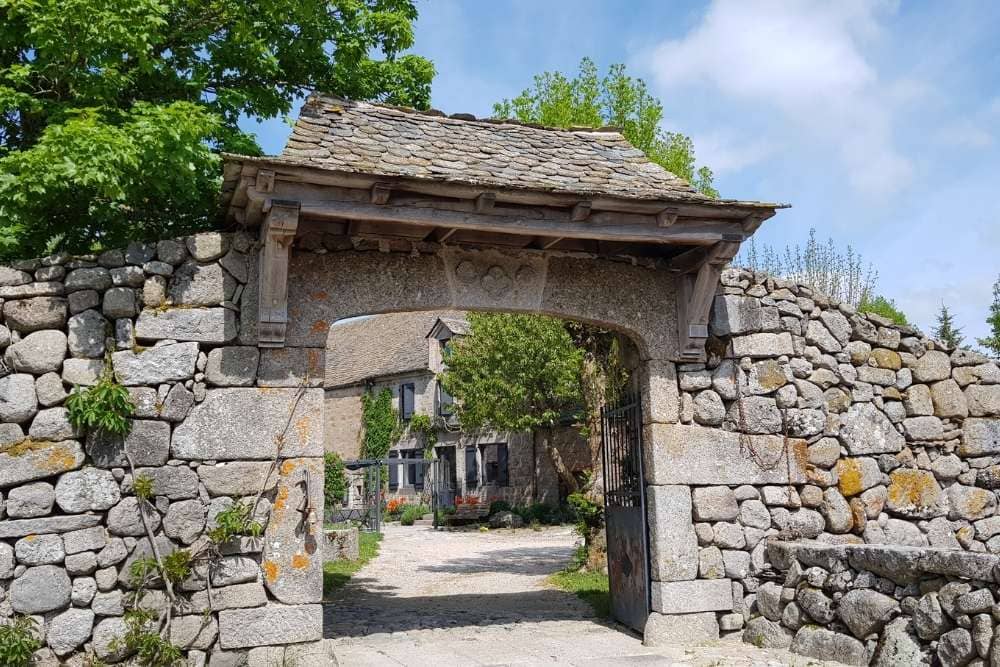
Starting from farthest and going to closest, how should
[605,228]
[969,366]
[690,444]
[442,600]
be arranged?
[442,600]
[969,366]
[690,444]
[605,228]

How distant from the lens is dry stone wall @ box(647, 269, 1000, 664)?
6621mm

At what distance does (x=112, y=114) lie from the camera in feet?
22.7

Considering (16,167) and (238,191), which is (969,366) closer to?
(238,191)

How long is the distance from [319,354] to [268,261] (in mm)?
776

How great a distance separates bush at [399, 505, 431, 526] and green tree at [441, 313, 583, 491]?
5390 mm

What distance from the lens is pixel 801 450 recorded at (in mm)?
6922

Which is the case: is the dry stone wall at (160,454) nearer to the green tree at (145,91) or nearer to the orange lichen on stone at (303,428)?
the orange lichen on stone at (303,428)

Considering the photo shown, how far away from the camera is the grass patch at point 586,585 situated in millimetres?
8258

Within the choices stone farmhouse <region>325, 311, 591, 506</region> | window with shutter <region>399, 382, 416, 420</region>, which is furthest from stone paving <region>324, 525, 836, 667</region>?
window with shutter <region>399, 382, 416, 420</region>

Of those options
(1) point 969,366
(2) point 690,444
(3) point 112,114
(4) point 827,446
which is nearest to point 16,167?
(3) point 112,114

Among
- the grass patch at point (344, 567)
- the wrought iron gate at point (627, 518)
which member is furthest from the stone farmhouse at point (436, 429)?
the wrought iron gate at point (627, 518)

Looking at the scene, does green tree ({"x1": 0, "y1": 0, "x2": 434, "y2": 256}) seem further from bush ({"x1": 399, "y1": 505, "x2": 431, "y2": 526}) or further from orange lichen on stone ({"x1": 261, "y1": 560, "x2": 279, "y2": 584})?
bush ({"x1": 399, "y1": 505, "x2": 431, "y2": 526})

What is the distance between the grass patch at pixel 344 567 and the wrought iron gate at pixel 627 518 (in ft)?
12.4

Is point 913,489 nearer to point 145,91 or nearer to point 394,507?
point 145,91
